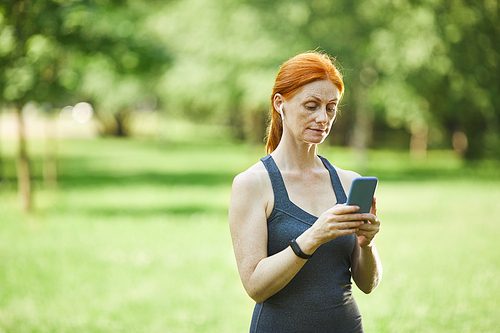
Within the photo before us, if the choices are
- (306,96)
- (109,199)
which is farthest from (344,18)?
(306,96)

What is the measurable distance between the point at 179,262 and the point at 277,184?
5.95 meters

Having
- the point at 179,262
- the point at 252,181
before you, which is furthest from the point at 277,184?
the point at 179,262

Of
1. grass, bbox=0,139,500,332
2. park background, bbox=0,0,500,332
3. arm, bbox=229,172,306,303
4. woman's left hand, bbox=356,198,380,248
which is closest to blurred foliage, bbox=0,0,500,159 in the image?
park background, bbox=0,0,500,332

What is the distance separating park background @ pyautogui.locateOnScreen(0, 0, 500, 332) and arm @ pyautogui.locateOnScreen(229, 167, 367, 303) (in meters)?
3.57

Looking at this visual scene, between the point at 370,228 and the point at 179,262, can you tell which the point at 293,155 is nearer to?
the point at 370,228

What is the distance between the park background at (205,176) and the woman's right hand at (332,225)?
3816 mm

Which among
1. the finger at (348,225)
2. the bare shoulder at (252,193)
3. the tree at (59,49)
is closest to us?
the finger at (348,225)

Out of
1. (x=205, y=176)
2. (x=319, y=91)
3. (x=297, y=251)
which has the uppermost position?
(x=319, y=91)

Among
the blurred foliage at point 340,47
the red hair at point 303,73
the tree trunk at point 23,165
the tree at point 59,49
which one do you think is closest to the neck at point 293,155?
the red hair at point 303,73

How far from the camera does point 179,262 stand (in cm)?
773

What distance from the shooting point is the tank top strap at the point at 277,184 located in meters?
2.10

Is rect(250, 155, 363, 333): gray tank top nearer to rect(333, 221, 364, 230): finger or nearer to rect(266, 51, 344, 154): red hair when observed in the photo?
rect(333, 221, 364, 230): finger

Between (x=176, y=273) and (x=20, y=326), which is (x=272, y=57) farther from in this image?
(x=20, y=326)

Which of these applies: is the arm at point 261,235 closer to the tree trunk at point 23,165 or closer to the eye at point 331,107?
the eye at point 331,107
